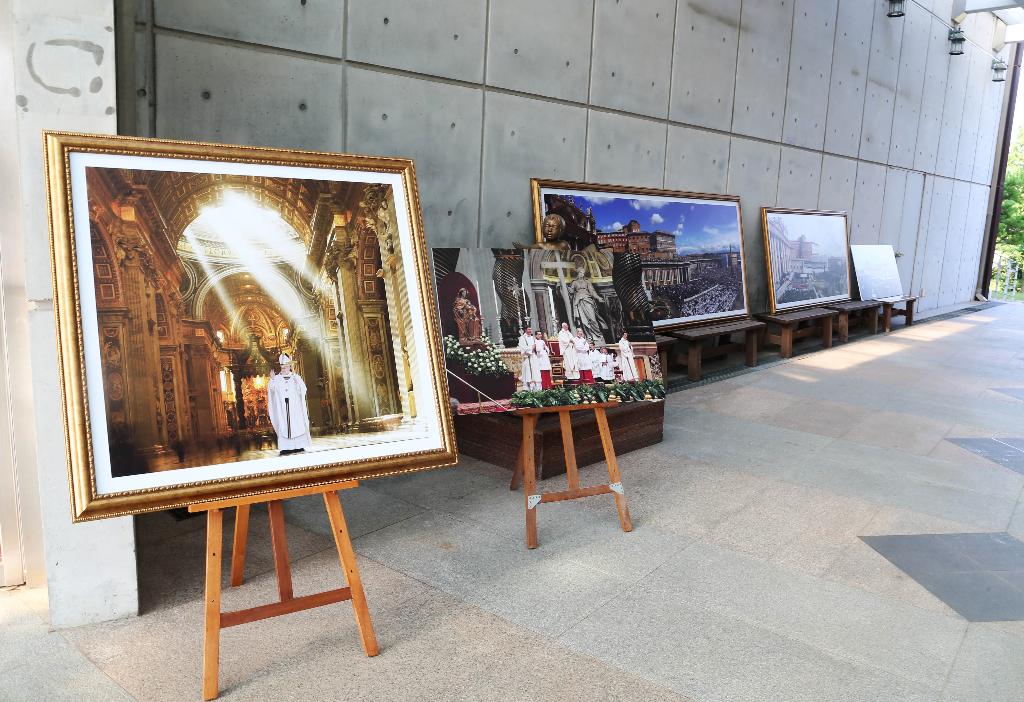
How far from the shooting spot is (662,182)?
608 cm

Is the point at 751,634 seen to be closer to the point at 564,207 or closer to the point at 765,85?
the point at 564,207

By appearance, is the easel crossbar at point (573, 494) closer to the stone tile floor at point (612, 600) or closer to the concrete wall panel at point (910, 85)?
the stone tile floor at point (612, 600)

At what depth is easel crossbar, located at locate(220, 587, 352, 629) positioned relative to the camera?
2.05 metres

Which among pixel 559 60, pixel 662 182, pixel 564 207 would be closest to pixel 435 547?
pixel 564 207

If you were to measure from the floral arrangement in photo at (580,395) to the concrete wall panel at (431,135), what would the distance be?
1547mm

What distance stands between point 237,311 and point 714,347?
5.53m

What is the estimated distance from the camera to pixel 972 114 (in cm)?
1284

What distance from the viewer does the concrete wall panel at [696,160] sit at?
6.17 meters

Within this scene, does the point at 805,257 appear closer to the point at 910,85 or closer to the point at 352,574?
the point at 910,85

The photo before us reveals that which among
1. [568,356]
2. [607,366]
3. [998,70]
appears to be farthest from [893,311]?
[568,356]

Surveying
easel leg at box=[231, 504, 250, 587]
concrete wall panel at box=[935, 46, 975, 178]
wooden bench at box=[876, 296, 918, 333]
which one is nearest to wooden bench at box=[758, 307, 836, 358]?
wooden bench at box=[876, 296, 918, 333]

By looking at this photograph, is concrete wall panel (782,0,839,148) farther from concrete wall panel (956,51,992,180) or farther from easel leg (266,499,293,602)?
easel leg (266,499,293,602)

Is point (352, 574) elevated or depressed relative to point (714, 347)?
elevated

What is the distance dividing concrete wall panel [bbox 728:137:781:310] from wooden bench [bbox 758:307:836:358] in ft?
1.14
